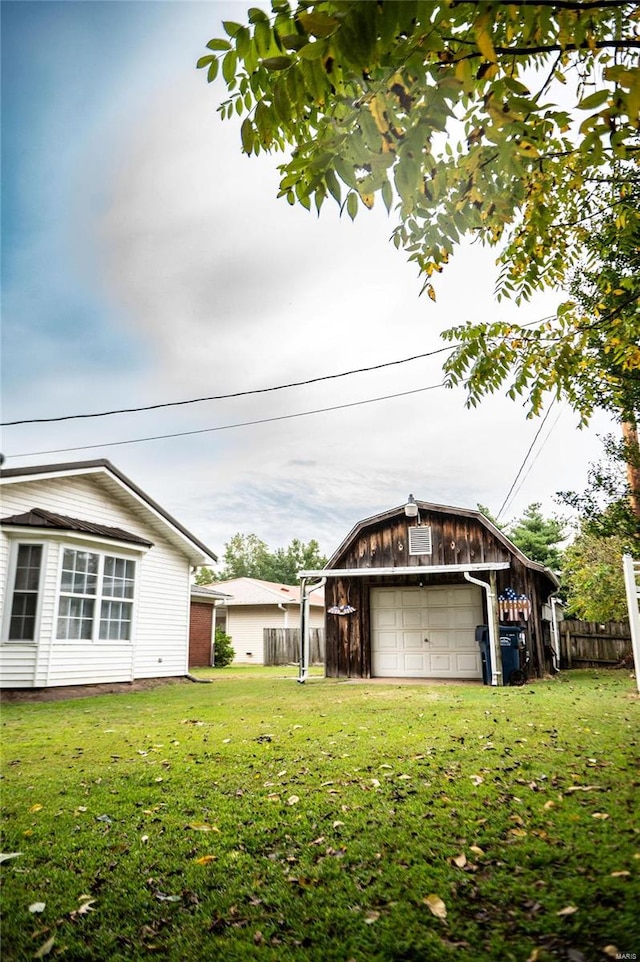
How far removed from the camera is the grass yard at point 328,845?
2.38 meters

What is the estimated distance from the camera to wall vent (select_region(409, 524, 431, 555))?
51.9 feet

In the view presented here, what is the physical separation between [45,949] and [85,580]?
11128 mm

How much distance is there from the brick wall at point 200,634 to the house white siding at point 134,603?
20.3 ft

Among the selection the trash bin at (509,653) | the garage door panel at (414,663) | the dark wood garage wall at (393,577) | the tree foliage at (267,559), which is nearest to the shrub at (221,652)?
the dark wood garage wall at (393,577)

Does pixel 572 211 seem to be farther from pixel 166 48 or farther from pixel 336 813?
pixel 336 813

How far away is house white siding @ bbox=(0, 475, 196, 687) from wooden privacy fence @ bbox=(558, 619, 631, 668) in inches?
495

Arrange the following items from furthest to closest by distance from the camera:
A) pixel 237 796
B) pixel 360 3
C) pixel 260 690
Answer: pixel 260 690 → pixel 237 796 → pixel 360 3

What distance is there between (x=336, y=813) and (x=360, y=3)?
426 centimetres

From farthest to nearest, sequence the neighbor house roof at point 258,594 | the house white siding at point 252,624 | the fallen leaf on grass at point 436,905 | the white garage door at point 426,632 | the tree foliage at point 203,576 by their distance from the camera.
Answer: the tree foliage at point 203,576 < the house white siding at point 252,624 < the neighbor house roof at point 258,594 < the white garage door at point 426,632 < the fallen leaf on grass at point 436,905

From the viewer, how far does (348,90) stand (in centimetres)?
250

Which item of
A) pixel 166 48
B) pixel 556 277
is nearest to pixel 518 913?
pixel 556 277

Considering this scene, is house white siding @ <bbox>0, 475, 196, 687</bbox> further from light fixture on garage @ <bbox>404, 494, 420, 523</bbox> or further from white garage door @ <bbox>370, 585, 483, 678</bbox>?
light fixture on garage @ <bbox>404, 494, 420, 523</bbox>

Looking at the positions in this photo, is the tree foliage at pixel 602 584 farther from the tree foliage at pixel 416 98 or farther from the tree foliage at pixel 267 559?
the tree foliage at pixel 267 559

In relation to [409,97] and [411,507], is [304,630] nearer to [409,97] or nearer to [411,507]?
[411,507]
